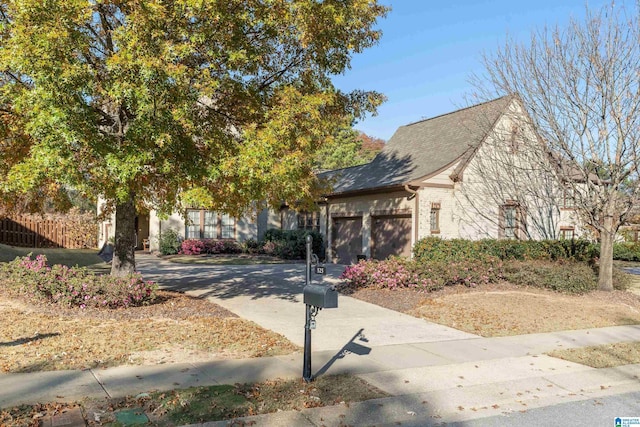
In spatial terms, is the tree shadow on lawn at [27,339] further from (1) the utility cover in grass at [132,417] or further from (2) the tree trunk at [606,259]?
(2) the tree trunk at [606,259]

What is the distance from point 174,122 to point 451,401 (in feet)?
20.5

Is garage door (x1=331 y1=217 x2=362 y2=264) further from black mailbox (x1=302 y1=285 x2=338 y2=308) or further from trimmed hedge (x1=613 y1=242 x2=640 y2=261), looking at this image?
trimmed hedge (x1=613 y1=242 x2=640 y2=261)

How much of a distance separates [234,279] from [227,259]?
838 centimetres

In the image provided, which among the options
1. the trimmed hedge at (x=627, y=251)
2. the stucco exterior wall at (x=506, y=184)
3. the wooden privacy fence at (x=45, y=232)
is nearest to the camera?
the stucco exterior wall at (x=506, y=184)

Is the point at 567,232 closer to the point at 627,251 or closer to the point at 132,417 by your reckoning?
the point at 627,251

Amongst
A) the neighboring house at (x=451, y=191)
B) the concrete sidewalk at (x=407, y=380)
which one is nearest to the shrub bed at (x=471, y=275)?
the neighboring house at (x=451, y=191)

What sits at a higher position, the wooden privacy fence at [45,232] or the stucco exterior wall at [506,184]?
the stucco exterior wall at [506,184]

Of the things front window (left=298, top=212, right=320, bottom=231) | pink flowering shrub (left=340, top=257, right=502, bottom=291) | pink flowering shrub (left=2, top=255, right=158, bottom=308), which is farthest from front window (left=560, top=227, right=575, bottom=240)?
pink flowering shrub (left=2, top=255, right=158, bottom=308)

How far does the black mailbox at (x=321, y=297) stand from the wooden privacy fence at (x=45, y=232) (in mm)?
18799

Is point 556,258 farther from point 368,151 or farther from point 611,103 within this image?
point 368,151

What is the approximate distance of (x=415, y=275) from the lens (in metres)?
13.7

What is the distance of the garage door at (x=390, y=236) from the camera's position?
20.1 meters

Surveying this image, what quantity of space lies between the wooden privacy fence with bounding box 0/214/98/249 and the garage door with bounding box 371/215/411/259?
12.1 metres

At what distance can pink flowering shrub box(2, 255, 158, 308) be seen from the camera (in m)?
10.1
